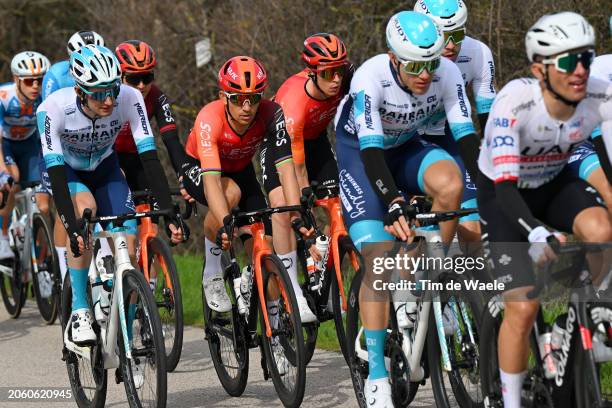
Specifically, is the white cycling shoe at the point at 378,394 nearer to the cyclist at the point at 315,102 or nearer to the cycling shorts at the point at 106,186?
the cycling shorts at the point at 106,186

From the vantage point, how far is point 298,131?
29.3 ft

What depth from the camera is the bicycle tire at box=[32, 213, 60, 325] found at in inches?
444

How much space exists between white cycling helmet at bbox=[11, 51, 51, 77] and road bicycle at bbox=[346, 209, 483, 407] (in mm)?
5639

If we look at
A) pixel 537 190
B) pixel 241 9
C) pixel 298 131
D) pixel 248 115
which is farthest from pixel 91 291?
pixel 241 9

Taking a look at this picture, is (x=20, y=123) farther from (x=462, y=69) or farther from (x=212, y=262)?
(x=462, y=69)

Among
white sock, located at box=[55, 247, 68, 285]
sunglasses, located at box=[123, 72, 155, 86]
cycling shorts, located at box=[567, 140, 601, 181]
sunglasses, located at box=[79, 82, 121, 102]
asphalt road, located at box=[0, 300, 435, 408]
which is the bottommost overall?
asphalt road, located at box=[0, 300, 435, 408]

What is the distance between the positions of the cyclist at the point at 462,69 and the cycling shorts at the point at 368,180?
0.36 m

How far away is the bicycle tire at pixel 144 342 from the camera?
6805mm

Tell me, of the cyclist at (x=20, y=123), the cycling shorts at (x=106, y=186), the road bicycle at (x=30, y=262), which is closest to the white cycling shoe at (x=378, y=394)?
the cycling shorts at (x=106, y=186)

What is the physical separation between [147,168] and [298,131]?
56.1 inches

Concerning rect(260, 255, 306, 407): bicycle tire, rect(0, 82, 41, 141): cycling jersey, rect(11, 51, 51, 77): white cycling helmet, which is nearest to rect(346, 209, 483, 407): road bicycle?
rect(260, 255, 306, 407): bicycle tire

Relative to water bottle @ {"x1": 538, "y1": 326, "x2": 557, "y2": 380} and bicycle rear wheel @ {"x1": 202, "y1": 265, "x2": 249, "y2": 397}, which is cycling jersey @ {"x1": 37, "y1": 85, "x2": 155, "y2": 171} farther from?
water bottle @ {"x1": 538, "y1": 326, "x2": 557, "y2": 380}

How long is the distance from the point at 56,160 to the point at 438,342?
2.58 meters

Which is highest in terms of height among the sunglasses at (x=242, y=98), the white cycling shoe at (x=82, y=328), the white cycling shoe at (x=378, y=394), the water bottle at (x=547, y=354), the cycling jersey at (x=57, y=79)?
the cycling jersey at (x=57, y=79)
